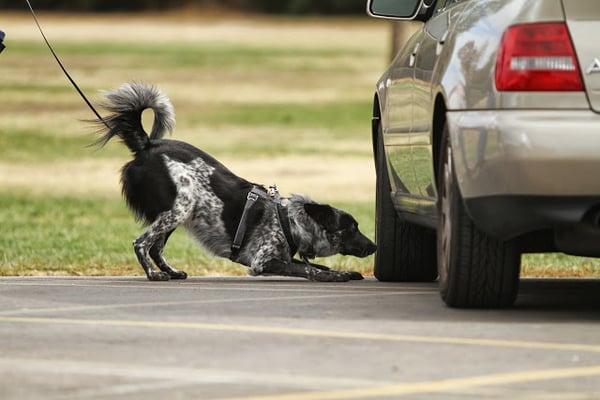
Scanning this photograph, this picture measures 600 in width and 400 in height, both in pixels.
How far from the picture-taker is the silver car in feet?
24.7

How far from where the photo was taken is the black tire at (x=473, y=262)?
8.16m

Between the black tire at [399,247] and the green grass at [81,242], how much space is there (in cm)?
143

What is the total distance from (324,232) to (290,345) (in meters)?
3.95

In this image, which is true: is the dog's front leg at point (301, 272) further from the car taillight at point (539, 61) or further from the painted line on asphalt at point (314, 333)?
the car taillight at point (539, 61)

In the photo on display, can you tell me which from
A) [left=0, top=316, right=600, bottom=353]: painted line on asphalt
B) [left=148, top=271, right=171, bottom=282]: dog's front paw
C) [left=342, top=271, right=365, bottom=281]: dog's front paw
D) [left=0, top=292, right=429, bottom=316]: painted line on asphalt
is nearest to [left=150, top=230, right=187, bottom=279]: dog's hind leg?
[left=148, top=271, right=171, bottom=282]: dog's front paw

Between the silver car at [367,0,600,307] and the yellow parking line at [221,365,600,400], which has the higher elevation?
the silver car at [367,0,600,307]

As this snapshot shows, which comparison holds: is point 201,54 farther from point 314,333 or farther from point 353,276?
point 314,333

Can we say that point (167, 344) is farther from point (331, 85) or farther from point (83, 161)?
point (331, 85)

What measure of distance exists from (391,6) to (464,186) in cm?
252

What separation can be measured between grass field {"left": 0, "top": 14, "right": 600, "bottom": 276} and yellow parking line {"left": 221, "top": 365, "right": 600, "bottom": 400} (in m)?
→ 5.12

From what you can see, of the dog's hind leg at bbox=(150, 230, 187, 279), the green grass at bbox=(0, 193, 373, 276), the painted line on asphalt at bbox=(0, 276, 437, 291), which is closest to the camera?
the painted line on asphalt at bbox=(0, 276, 437, 291)

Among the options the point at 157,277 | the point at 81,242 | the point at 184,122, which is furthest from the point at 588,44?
the point at 184,122

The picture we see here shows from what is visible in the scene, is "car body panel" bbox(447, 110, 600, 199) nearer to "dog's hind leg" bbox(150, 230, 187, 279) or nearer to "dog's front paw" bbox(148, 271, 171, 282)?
"dog's front paw" bbox(148, 271, 171, 282)

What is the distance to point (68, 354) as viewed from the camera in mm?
7090
